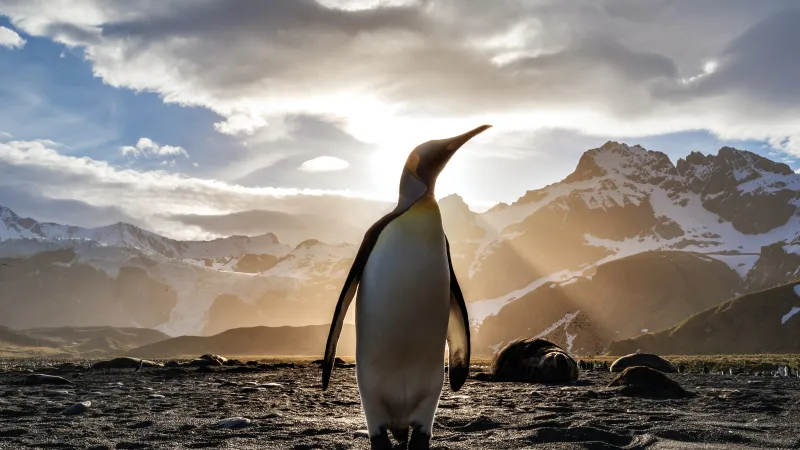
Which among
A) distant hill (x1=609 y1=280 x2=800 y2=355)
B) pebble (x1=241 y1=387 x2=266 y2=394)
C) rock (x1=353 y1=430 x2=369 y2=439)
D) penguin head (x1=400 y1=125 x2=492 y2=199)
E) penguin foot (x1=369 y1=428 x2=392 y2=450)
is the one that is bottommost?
distant hill (x1=609 y1=280 x2=800 y2=355)

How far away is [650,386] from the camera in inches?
475

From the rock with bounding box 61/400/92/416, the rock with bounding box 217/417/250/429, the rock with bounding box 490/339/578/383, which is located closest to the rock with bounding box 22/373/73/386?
the rock with bounding box 61/400/92/416

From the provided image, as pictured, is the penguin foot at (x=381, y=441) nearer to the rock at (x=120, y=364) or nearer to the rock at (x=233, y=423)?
the rock at (x=233, y=423)

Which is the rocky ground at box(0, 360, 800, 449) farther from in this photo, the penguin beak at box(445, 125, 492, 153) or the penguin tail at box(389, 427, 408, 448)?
the penguin beak at box(445, 125, 492, 153)

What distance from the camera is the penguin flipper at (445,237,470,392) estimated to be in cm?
611

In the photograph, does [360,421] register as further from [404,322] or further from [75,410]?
[75,410]

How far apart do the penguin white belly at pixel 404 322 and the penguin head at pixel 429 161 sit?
24 centimetres

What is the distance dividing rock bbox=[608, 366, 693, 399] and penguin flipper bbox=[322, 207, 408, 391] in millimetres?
8231

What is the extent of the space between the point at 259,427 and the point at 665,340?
4752 inches

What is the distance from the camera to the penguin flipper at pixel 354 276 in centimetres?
539

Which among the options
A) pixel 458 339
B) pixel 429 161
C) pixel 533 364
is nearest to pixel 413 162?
pixel 429 161

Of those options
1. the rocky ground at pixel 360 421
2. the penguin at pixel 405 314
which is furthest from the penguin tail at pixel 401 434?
the rocky ground at pixel 360 421

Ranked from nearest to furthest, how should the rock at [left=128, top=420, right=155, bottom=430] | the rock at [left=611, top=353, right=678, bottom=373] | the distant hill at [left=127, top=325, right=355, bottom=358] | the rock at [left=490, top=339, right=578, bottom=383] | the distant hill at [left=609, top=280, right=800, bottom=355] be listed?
the rock at [left=128, top=420, right=155, bottom=430] < the rock at [left=490, top=339, right=578, bottom=383] < the rock at [left=611, top=353, right=678, bottom=373] < the distant hill at [left=609, top=280, right=800, bottom=355] < the distant hill at [left=127, top=325, right=355, bottom=358]

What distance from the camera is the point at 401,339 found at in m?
5.15
